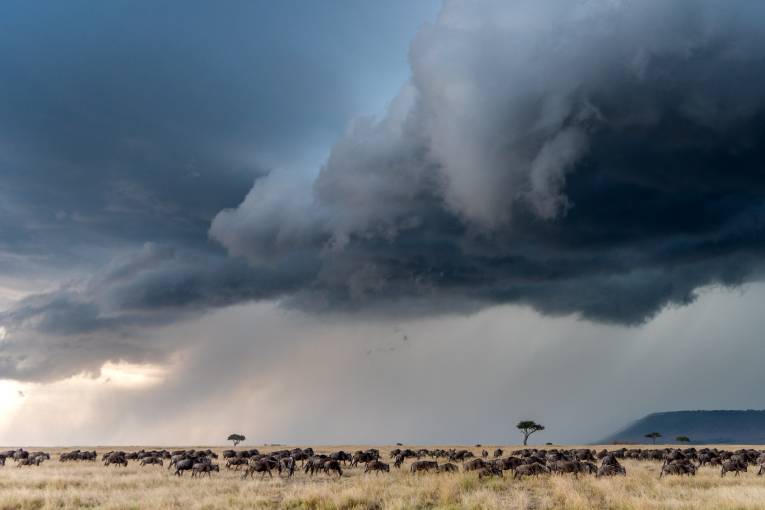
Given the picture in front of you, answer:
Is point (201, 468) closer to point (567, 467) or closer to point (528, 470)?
point (528, 470)

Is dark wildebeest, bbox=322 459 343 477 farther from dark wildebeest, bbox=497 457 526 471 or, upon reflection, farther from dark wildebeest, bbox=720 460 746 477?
dark wildebeest, bbox=720 460 746 477

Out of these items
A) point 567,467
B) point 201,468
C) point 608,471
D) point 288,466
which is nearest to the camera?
point 608,471

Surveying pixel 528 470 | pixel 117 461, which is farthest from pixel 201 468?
pixel 528 470

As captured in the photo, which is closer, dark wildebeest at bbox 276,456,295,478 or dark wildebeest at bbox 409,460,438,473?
dark wildebeest at bbox 276,456,295,478

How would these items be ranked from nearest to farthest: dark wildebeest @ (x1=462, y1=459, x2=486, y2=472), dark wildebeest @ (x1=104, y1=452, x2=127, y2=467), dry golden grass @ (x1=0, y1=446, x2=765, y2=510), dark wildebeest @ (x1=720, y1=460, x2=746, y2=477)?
dry golden grass @ (x1=0, y1=446, x2=765, y2=510), dark wildebeest @ (x1=462, y1=459, x2=486, y2=472), dark wildebeest @ (x1=720, y1=460, x2=746, y2=477), dark wildebeest @ (x1=104, y1=452, x2=127, y2=467)

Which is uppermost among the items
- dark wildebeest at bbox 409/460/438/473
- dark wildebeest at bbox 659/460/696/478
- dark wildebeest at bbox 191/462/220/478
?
dark wildebeest at bbox 191/462/220/478

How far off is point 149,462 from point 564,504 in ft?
124

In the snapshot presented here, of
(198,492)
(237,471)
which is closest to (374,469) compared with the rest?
(237,471)

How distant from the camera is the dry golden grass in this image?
25953 millimetres

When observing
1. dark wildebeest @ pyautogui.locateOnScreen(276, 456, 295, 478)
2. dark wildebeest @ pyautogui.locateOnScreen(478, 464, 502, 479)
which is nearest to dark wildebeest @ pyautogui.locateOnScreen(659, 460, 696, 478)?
dark wildebeest @ pyautogui.locateOnScreen(478, 464, 502, 479)

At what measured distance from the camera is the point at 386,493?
29.2 metres

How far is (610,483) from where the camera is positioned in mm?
32875

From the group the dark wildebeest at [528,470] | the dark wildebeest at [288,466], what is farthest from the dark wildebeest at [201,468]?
the dark wildebeest at [528,470]

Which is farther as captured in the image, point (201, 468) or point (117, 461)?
point (117, 461)
